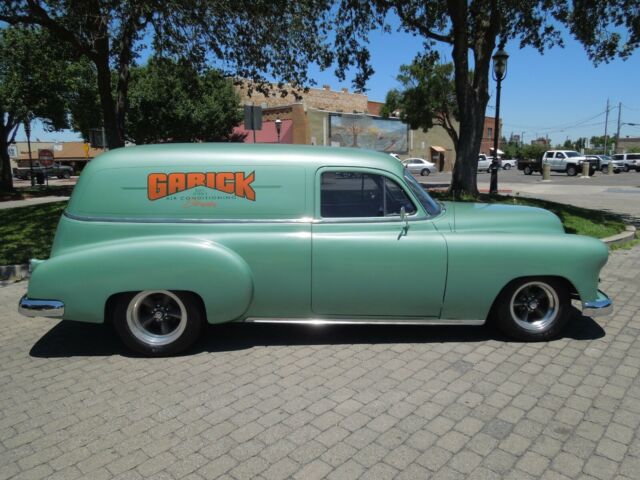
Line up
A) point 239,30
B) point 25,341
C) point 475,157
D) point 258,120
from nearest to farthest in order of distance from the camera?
point 25,341 < point 258,120 < point 239,30 < point 475,157

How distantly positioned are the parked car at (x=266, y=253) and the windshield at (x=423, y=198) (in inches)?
4.2

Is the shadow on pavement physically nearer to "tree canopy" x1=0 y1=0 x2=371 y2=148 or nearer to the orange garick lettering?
the orange garick lettering

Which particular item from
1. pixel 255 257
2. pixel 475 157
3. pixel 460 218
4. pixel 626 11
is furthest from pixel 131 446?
pixel 626 11

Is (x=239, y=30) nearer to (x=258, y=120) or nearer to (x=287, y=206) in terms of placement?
(x=258, y=120)

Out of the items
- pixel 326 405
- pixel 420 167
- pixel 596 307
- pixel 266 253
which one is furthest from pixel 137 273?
pixel 420 167

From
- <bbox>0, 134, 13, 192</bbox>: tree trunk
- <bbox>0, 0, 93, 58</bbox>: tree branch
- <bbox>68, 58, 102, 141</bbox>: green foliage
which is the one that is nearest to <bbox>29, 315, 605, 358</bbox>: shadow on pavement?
<bbox>0, 0, 93, 58</bbox>: tree branch

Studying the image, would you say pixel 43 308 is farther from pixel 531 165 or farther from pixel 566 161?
pixel 531 165

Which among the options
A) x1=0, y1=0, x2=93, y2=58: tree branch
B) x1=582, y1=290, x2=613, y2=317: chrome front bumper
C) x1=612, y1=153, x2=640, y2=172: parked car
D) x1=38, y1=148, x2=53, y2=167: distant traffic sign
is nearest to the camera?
x1=582, y1=290, x2=613, y2=317: chrome front bumper

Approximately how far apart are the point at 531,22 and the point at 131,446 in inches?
569

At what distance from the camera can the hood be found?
421 cm

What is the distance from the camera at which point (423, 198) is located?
429cm

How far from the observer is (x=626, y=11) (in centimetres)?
1170

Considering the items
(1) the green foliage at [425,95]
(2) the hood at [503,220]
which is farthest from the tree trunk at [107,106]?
(1) the green foliage at [425,95]

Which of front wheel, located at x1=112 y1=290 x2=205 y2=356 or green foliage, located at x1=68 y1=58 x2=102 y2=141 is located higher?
green foliage, located at x1=68 y1=58 x2=102 y2=141
